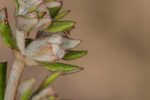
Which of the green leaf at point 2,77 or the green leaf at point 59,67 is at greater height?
the green leaf at point 59,67

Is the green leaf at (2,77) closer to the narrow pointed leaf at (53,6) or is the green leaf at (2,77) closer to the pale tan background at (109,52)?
the narrow pointed leaf at (53,6)

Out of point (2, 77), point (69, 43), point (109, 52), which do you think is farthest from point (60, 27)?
point (109, 52)

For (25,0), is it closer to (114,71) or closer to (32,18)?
(32,18)

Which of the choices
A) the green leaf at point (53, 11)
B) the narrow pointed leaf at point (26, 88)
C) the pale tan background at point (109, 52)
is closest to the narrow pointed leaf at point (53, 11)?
the green leaf at point (53, 11)

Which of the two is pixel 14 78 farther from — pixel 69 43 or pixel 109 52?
pixel 109 52

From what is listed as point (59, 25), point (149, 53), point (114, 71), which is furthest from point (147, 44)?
point (59, 25)
